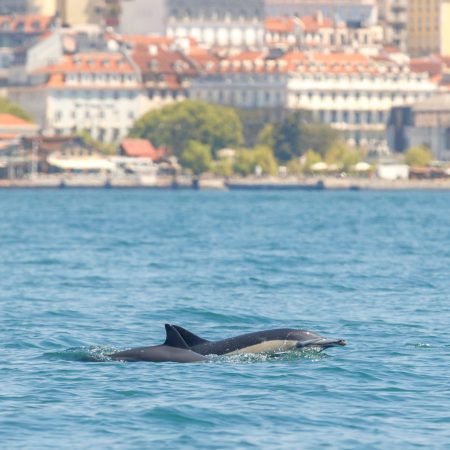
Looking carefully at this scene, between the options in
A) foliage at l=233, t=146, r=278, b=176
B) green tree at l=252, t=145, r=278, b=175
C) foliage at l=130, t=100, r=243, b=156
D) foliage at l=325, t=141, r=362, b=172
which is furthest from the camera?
foliage at l=130, t=100, r=243, b=156

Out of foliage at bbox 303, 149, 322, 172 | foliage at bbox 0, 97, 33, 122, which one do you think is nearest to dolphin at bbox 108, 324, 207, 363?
foliage at bbox 303, 149, 322, 172

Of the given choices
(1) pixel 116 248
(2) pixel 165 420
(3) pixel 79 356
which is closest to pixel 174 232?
(1) pixel 116 248

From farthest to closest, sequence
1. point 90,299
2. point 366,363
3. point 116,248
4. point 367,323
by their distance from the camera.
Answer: point 116,248 < point 90,299 < point 367,323 < point 366,363

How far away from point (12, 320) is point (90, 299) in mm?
5503

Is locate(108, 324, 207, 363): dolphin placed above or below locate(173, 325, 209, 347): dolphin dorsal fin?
below

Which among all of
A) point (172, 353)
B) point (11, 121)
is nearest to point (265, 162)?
point (11, 121)

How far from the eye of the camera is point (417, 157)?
18612cm

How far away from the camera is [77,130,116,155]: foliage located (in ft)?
607

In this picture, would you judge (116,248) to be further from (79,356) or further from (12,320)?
(79,356)

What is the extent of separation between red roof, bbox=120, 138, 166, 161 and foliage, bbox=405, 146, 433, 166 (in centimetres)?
2162

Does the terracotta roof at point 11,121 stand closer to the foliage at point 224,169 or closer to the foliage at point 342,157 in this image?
the foliage at point 224,169

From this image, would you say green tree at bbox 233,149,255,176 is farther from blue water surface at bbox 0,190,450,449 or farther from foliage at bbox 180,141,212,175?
blue water surface at bbox 0,190,450,449

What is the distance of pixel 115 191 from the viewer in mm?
168750

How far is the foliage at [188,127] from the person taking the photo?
184 meters
